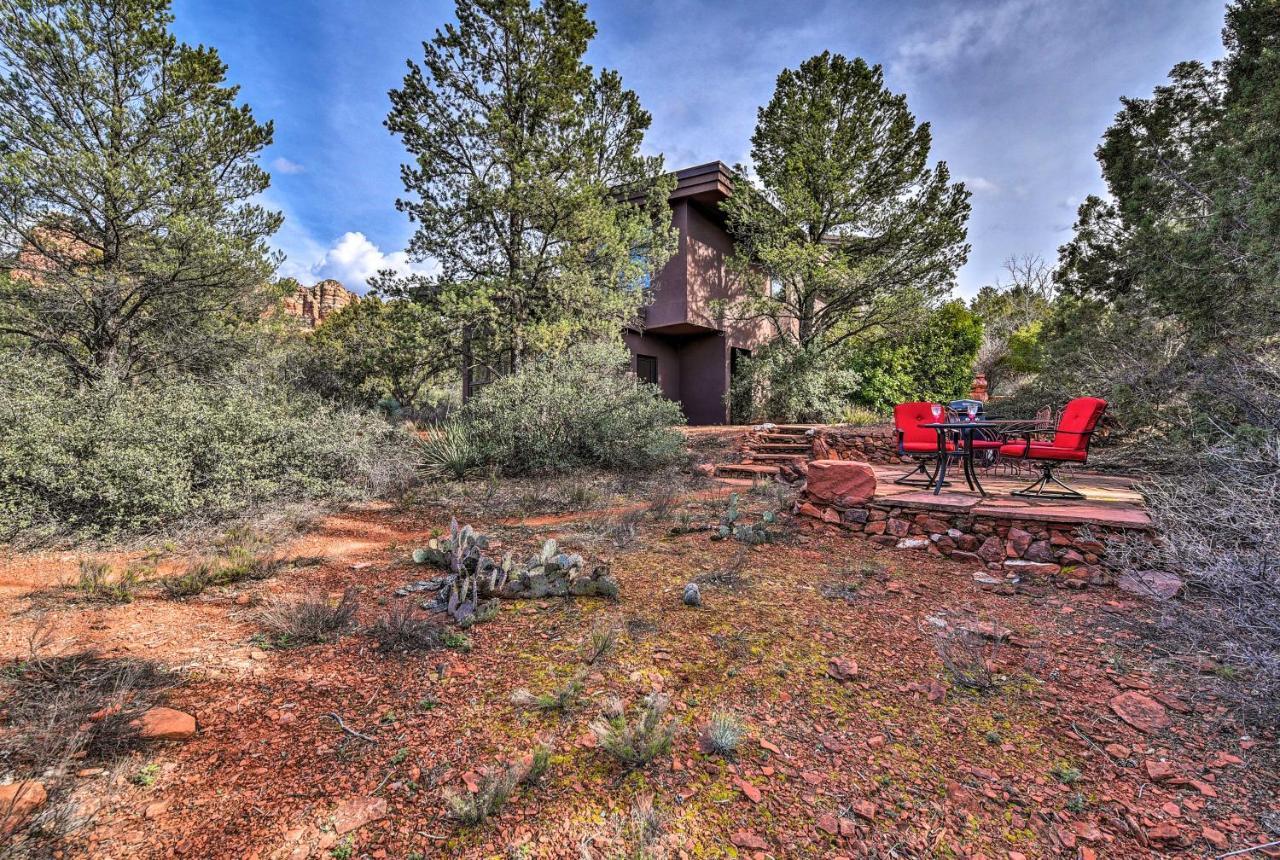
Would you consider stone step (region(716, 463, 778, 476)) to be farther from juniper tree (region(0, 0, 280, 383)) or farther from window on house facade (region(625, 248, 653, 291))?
juniper tree (region(0, 0, 280, 383))

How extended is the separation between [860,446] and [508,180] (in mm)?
7460

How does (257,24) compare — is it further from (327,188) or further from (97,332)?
(97,332)

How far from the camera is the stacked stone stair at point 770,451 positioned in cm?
750

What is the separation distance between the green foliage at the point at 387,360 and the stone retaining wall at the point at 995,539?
664 centimetres

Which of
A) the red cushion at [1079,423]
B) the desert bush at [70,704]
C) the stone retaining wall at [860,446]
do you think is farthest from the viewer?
the stone retaining wall at [860,446]

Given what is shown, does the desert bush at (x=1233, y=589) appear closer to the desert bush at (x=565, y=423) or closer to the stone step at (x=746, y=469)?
the stone step at (x=746, y=469)

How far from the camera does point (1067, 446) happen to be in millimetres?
4543

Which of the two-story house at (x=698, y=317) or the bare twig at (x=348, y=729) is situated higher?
the two-story house at (x=698, y=317)

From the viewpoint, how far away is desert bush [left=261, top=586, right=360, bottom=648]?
2449mm

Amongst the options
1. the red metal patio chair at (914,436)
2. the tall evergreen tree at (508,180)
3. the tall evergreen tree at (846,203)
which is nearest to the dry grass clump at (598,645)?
the red metal patio chair at (914,436)

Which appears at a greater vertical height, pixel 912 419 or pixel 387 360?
pixel 387 360

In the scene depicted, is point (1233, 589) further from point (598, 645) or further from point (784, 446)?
point (784, 446)

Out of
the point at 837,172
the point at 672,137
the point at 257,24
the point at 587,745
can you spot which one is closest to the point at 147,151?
the point at 257,24

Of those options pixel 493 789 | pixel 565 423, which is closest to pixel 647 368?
pixel 565 423
